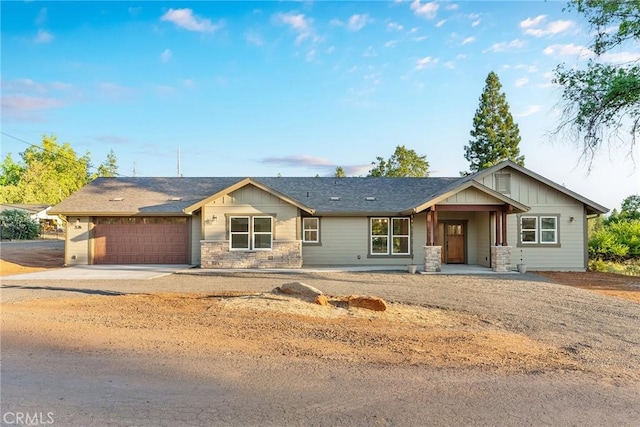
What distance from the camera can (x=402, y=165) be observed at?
121 ft

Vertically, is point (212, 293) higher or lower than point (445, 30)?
lower

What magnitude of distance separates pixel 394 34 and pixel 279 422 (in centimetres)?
1302

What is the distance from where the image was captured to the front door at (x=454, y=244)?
1833cm

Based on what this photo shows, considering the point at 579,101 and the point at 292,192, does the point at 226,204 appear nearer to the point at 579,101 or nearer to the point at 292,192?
the point at 292,192

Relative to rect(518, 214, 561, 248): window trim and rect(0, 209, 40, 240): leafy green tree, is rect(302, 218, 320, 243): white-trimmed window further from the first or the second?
rect(0, 209, 40, 240): leafy green tree

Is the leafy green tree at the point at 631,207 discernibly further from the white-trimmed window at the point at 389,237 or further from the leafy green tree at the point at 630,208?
the white-trimmed window at the point at 389,237

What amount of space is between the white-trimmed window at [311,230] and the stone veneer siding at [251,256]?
4.22 ft

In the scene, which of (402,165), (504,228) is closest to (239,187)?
(504,228)

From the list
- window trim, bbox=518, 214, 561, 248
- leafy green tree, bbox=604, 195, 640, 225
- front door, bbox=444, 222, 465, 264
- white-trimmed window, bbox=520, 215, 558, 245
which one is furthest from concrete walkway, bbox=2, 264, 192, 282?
leafy green tree, bbox=604, 195, 640, 225

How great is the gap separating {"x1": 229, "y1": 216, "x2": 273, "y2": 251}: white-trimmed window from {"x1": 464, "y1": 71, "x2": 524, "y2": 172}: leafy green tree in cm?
2687

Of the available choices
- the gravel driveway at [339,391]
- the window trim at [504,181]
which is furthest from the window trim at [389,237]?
the gravel driveway at [339,391]

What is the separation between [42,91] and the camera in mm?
20500

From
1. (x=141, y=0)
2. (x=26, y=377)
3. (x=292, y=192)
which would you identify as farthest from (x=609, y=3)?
(x=26, y=377)

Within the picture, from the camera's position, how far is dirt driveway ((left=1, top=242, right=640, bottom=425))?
350cm
